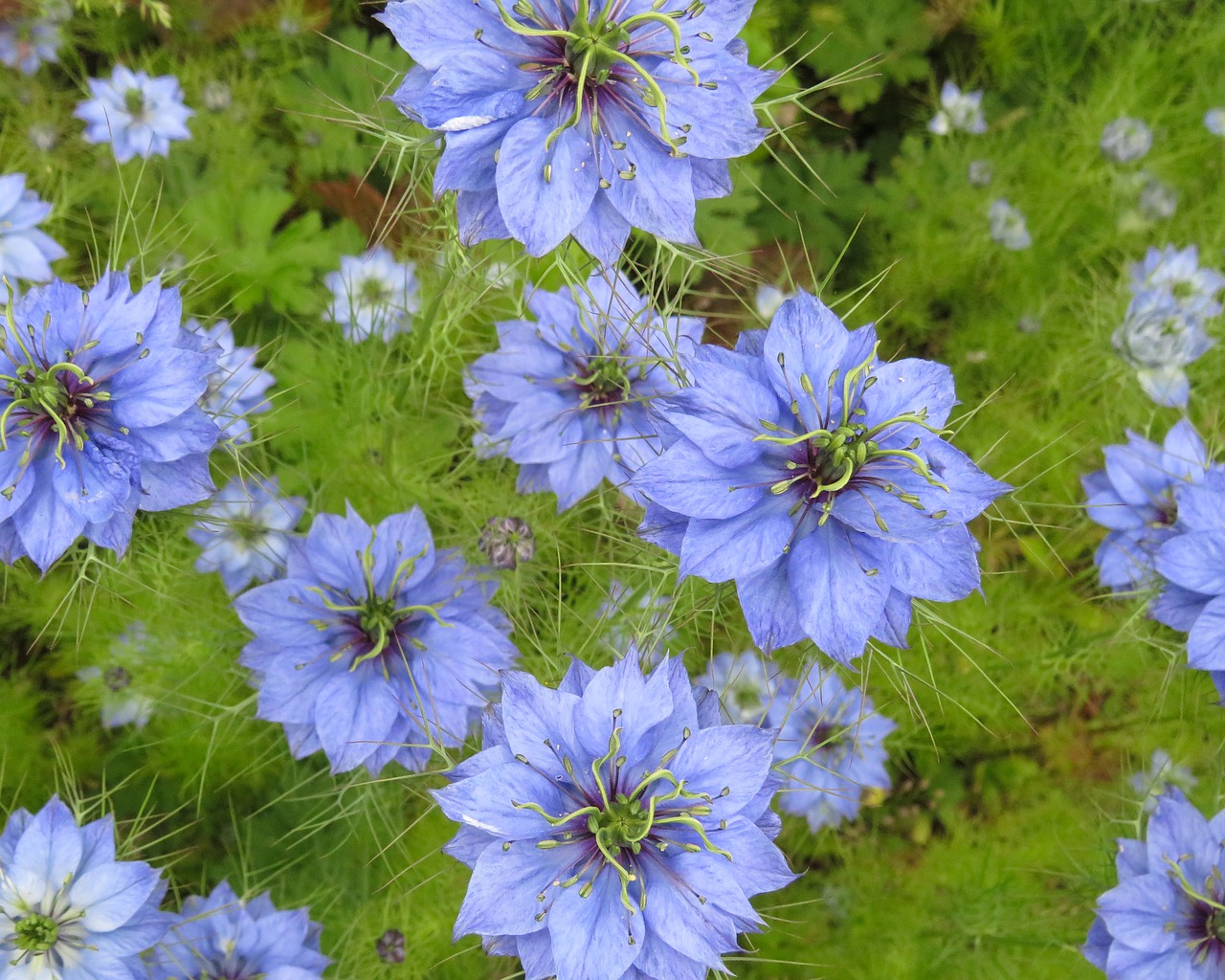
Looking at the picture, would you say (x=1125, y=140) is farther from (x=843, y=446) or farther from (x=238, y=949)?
(x=238, y=949)

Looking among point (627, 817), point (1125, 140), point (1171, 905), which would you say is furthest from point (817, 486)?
point (1125, 140)

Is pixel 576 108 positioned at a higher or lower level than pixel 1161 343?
higher

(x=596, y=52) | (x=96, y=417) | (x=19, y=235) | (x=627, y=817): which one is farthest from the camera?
(x=19, y=235)

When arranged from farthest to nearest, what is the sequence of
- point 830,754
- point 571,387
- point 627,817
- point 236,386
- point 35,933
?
1. point 830,754
2. point 236,386
3. point 571,387
4. point 35,933
5. point 627,817

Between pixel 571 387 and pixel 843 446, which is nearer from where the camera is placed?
pixel 843 446

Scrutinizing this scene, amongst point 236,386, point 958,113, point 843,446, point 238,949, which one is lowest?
point 238,949

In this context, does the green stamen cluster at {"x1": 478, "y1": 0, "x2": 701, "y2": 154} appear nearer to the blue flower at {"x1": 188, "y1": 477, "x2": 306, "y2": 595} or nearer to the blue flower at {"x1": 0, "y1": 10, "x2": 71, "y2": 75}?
the blue flower at {"x1": 188, "y1": 477, "x2": 306, "y2": 595}

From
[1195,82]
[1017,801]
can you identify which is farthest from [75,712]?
[1195,82]
